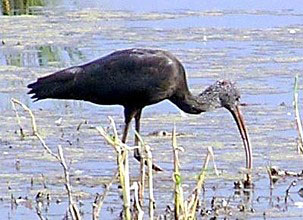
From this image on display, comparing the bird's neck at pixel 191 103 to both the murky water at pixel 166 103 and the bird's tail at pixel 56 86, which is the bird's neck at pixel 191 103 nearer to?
the murky water at pixel 166 103

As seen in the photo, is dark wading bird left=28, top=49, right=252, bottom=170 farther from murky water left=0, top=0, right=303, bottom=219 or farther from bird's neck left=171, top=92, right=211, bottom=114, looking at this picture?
murky water left=0, top=0, right=303, bottom=219

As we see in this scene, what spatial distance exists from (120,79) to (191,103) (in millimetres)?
694

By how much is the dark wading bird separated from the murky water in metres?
0.35

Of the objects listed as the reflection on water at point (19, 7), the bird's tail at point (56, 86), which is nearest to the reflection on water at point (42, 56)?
the reflection on water at point (19, 7)

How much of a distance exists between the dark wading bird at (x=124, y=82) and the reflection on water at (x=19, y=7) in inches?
303

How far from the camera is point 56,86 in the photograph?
8.98m

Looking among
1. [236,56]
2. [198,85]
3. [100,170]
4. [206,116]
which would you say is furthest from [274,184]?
[236,56]

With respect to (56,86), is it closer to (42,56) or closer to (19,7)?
(42,56)

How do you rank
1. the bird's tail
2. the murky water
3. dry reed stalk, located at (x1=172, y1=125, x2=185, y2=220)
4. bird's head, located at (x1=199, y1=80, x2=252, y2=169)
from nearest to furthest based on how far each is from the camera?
dry reed stalk, located at (x1=172, y1=125, x2=185, y2=220) → the murky water → the bird's tail → bird's head, located at (x1=199, y1=80, x2=252, y2=169)

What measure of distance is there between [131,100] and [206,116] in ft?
4.29

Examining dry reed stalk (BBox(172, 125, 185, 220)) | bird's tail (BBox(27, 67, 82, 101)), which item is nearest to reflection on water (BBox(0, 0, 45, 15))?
bird's tail (BBox(27, 67, 82, 101))

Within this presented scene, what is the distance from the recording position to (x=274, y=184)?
8.32 metres

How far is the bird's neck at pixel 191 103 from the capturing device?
952 cm

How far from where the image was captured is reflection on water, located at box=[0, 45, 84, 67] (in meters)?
12.9
